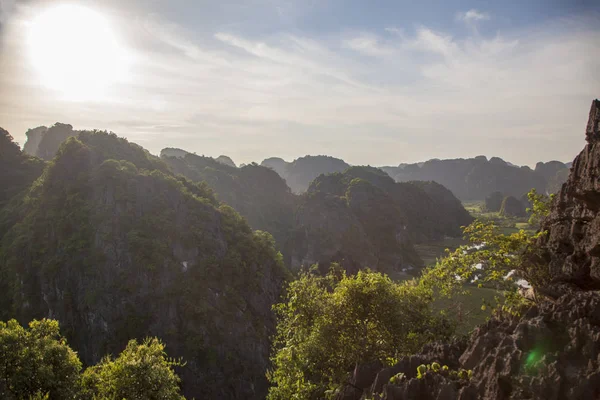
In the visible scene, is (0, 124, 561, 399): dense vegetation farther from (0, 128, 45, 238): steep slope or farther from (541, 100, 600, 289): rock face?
(541, 100, 600, 289): rock face

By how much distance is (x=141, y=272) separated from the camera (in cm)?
4809

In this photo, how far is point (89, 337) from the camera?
44.6 meters

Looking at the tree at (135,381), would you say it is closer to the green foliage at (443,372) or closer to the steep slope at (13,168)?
the green foliage at (443,372)

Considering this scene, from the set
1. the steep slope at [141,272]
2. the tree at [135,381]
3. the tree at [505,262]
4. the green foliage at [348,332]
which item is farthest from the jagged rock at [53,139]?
the tree at [505,262]

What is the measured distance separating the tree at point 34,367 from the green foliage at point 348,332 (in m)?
11.8

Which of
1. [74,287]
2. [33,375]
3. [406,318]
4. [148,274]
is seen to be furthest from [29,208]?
[406,318]

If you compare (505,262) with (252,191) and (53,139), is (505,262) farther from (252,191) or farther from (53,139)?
(53,139)

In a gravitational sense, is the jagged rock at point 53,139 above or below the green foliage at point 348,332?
above

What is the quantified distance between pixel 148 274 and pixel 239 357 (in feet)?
55.6

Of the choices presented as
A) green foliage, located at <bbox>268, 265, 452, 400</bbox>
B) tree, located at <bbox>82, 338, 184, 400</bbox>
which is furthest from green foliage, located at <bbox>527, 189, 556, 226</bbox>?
tree, located at <bbox>82, 338, 184, 400</bbox>

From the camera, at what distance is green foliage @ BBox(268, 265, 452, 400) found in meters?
18.8

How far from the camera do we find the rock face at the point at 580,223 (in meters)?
14.0

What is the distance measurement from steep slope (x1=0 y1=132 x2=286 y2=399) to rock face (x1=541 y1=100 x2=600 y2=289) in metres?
38.9

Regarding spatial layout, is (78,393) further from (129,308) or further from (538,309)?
(129,308)
